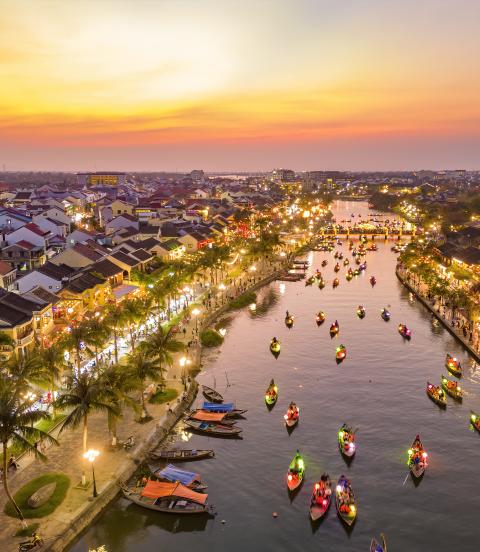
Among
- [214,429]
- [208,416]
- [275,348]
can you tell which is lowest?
[214,429]

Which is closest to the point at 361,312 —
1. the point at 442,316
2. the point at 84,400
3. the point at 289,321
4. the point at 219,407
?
the point at 442,316

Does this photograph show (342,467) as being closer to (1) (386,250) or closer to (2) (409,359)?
(2) (409,359)

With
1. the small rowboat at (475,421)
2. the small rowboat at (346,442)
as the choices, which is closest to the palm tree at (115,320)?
the small rowboat at (346,442)

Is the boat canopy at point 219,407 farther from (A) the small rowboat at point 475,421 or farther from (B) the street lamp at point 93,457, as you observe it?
(A) the small rowboat at point 475,421

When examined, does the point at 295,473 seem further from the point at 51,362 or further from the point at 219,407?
the point at 51,362

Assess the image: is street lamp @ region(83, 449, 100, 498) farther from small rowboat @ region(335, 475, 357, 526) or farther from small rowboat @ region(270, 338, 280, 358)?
small rowboat @ region(270, 338, 280, 358)

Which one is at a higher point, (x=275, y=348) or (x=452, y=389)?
→ (x=452, y=389)

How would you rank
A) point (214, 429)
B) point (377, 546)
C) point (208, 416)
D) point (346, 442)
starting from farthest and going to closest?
point (208, 416) < point (214, 429) < point (346, 442) < point (377, 546)

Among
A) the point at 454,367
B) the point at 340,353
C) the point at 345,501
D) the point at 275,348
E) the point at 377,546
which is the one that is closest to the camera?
the point at 377,546
